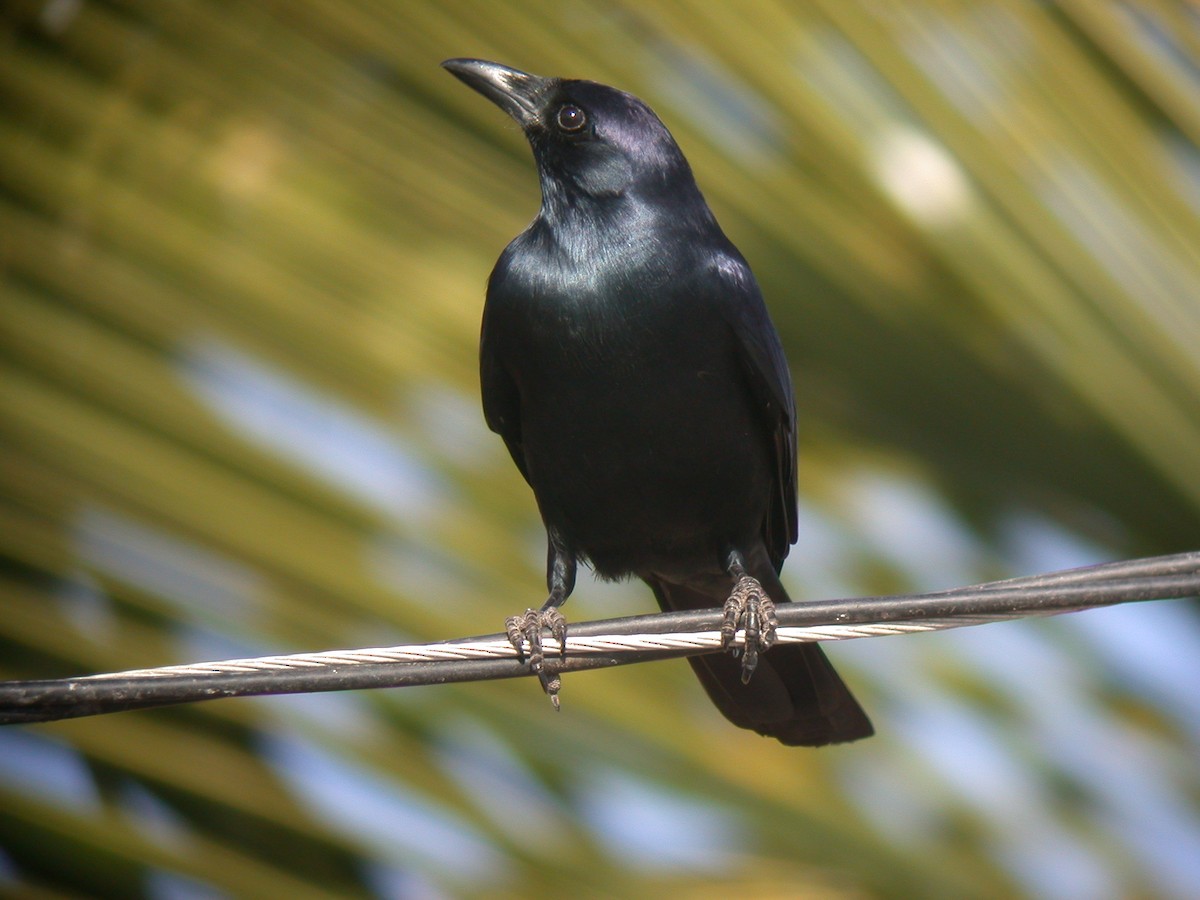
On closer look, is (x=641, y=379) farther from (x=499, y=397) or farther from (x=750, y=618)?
(x=750, y=618)

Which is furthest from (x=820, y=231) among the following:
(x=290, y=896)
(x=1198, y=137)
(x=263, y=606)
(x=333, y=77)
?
(x=290, y=896)

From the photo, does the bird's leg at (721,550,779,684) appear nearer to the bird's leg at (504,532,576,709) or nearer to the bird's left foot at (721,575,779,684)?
the bird's left foot at (721,575,779,684)

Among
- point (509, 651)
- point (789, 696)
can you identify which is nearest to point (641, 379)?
point (789, 696)

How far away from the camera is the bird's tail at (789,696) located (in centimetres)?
430

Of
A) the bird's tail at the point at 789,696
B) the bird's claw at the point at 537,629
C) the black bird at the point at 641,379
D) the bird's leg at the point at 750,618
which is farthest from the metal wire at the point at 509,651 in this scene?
the bird's tail at the point at 789,696

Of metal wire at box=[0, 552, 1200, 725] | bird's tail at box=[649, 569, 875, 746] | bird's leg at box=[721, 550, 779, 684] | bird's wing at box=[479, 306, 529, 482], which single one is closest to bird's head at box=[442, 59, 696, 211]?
bird's wing at box=[479, 306, 529, 482]

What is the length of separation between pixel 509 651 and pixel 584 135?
7.32 ft

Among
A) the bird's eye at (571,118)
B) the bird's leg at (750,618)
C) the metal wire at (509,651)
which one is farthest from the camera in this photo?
the bird's eye at (571,118)

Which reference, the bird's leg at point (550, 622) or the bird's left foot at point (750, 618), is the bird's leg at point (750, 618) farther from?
the bird's leg at point (550, 622)

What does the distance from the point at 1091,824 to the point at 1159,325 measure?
1437 mm

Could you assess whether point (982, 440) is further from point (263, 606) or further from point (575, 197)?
point (263, 606)

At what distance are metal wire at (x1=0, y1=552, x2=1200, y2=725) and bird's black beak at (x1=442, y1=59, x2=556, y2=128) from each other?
7.38 feet

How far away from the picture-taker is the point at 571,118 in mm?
4559

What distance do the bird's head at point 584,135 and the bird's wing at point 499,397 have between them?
497mm
